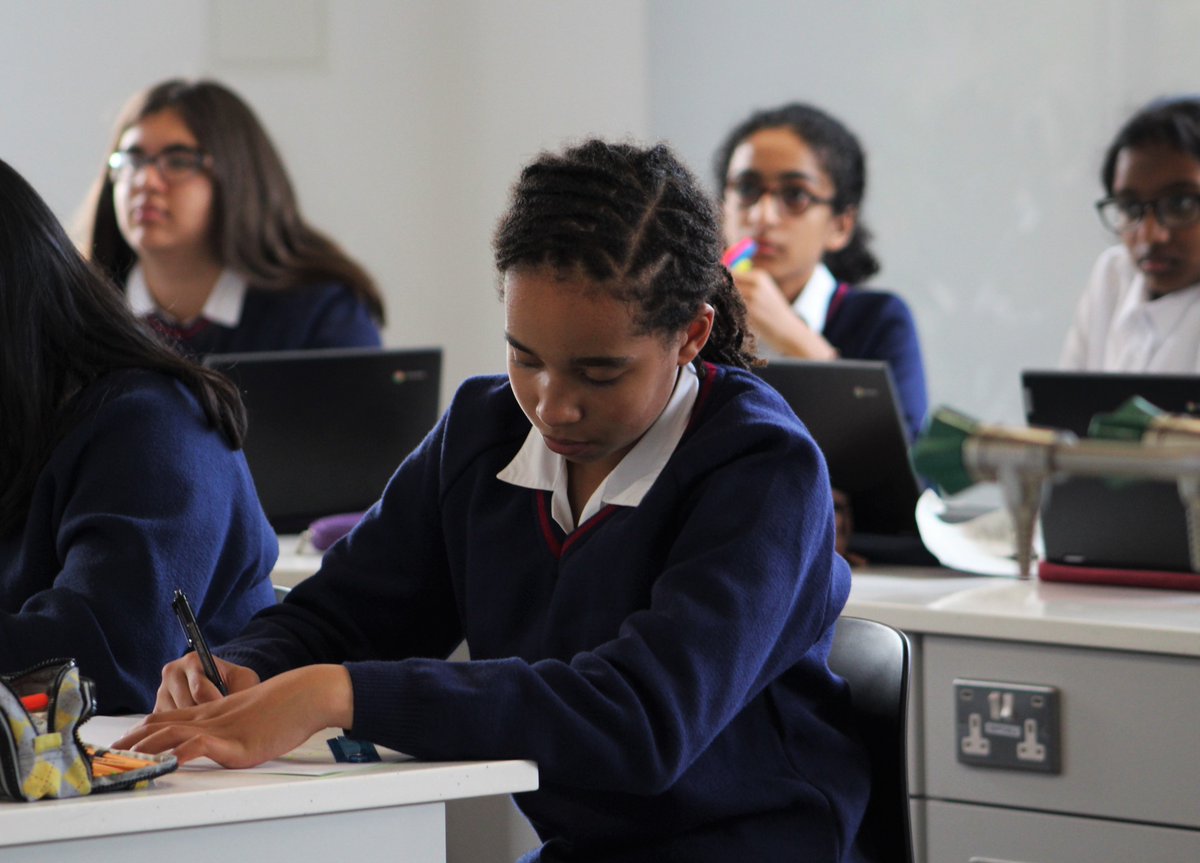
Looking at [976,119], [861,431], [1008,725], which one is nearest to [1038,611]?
[1008,725]

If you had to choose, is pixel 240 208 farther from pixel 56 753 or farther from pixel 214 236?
pixel 56 753

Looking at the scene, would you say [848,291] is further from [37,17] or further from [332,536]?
[37,17]

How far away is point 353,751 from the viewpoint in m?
1.17

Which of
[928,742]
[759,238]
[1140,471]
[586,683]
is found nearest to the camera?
[1140,471]

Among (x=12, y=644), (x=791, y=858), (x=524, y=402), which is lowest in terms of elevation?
(x=791, y=858)

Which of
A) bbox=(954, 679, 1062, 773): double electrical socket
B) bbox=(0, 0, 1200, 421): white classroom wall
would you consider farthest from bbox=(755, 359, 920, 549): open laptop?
bbox=(0, 0, 1200, 421): white classroom wall

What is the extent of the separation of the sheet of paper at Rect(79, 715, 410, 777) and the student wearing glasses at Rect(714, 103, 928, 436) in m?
1.72

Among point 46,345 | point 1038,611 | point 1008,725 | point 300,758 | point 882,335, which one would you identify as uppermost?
point 46,345

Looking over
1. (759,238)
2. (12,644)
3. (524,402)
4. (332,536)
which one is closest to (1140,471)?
(524,402)

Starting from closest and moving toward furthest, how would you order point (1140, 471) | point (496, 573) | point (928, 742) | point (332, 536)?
point (1140, 471)
point (496, 573)
point (928, 742)
point (332, 536)

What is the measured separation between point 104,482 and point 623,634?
23.6 inches

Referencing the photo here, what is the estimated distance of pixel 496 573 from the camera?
1.42 metres

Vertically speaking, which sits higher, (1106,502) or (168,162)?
(168,162)

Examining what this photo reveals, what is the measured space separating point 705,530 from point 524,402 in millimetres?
175
